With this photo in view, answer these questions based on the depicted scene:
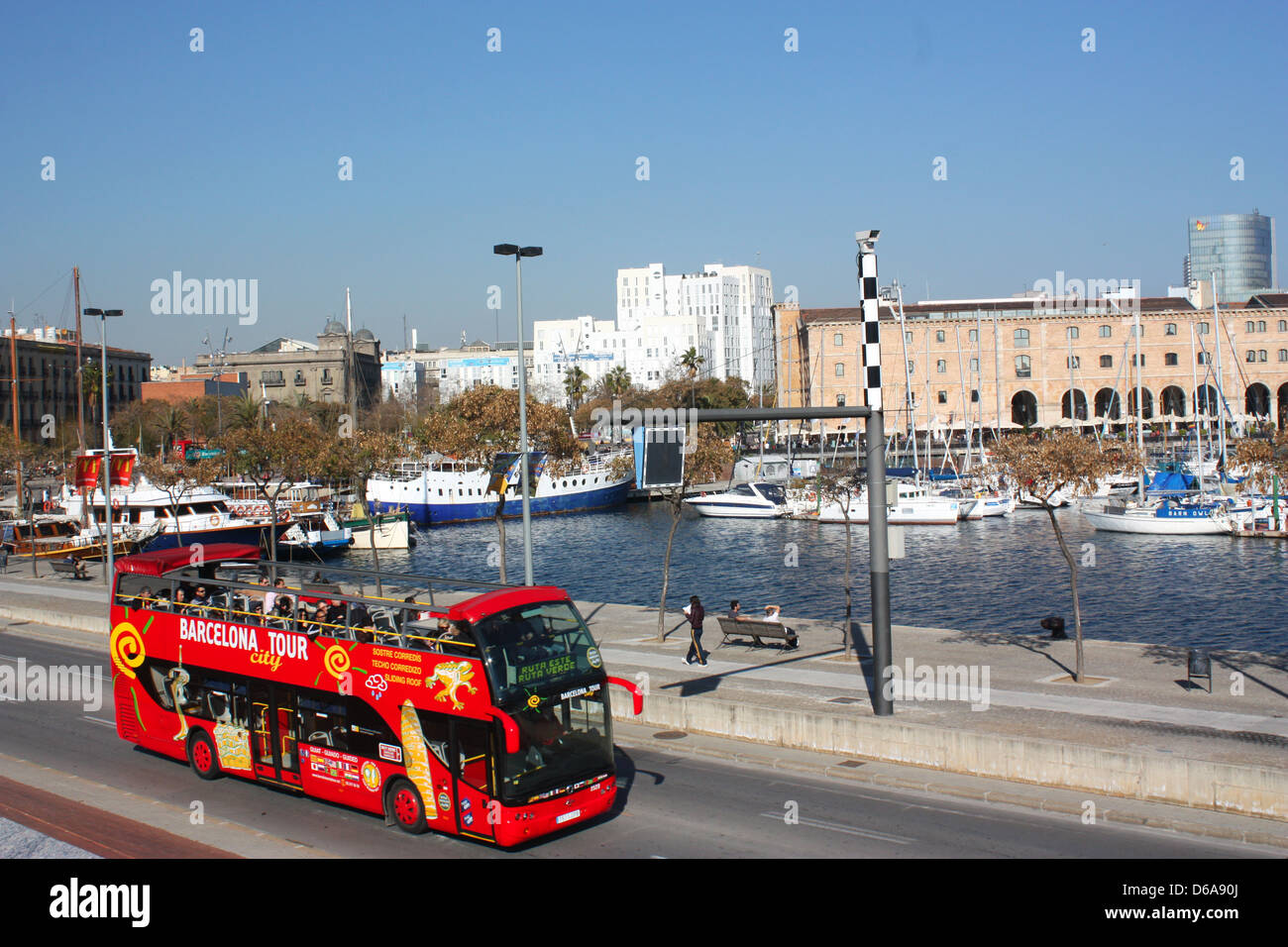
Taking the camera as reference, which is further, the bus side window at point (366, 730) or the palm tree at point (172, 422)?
the palm tree at point (172, 422)

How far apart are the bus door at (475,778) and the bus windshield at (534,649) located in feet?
1.86

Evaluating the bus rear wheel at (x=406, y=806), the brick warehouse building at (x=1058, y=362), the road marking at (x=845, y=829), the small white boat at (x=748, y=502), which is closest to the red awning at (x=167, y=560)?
the bus rear wheel at (x=406, y=806)

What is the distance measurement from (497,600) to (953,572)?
37.4m

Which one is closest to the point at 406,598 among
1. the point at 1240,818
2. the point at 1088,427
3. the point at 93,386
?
the point at 1240,818

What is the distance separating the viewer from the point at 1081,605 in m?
37.3

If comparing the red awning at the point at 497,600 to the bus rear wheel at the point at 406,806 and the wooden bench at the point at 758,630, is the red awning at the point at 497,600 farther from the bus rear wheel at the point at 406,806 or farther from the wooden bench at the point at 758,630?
the wooden bench at the point at 758,630

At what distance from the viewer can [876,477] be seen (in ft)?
53.3

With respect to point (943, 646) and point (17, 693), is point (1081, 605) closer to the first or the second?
point (943, 646)

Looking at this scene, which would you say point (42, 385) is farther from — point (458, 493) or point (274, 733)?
point (274, 733)

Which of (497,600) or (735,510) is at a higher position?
(497,600)

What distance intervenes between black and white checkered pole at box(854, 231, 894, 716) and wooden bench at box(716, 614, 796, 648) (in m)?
7.08

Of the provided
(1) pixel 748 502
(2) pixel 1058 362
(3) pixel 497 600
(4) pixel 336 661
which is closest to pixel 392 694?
(4) pixel 336 661

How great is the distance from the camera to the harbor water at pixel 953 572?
114ft

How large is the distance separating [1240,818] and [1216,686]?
694 centimetres
